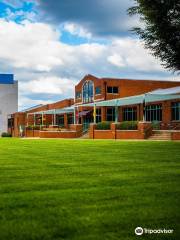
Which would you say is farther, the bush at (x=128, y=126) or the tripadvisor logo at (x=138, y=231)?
the bush at (x=128, y=126)

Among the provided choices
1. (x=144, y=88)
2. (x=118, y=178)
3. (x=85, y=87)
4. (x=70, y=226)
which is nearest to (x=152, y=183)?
(x=118, y=178)

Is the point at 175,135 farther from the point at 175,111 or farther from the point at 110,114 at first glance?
the point at 110,114

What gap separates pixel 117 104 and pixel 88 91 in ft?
57.4

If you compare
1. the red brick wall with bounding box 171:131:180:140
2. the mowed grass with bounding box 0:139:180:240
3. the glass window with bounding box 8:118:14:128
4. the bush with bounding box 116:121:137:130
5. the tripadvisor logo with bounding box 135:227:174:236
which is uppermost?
the glass window with bounding box 8:118:14:128

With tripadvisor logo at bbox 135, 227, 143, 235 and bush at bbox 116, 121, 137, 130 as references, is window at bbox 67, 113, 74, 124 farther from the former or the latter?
tripadvisor logo at bbox 135, 227, 143, 235

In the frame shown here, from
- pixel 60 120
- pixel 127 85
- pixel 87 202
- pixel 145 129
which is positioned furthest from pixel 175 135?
pixel 60 120

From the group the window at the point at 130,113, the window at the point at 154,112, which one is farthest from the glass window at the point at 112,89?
the window at the point at 154,112

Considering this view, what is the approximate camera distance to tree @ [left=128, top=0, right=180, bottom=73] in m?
23.7

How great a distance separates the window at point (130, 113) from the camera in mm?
55391

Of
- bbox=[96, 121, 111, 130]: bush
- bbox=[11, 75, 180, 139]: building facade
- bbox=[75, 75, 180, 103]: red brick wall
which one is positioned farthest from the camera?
bbox=[75, 75, 180, 103]: red brick wall

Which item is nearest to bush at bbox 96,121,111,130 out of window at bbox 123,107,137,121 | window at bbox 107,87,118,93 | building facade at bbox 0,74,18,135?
window at bbox 123,107,137,121

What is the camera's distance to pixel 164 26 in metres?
23.9

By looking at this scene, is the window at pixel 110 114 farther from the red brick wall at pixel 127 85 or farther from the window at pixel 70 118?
the window at pixel 70 118

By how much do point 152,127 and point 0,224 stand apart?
118ft
